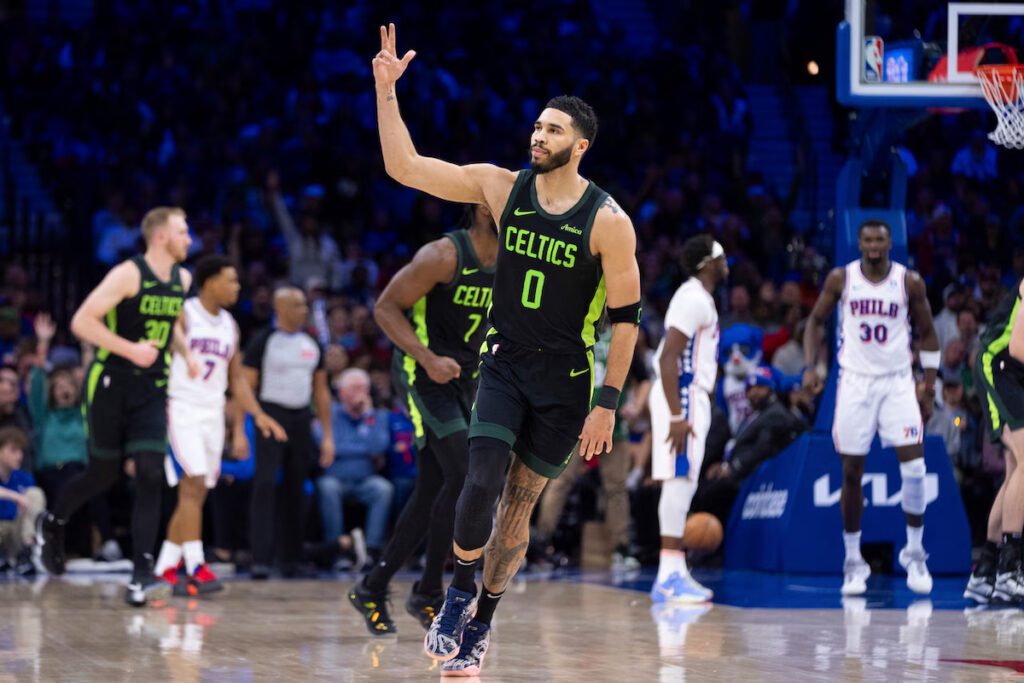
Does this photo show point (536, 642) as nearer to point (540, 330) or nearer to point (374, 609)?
point (374, 609)

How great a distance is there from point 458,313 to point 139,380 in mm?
2788

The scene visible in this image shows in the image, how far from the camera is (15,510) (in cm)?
1264

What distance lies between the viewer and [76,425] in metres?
13.3

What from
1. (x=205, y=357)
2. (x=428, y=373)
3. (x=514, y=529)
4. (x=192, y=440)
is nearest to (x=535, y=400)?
(x=514, y=529)

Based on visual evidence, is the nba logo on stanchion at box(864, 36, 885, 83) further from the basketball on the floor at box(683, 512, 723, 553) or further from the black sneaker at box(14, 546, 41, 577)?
the black sneaker at box(14, 546, 41, 577)

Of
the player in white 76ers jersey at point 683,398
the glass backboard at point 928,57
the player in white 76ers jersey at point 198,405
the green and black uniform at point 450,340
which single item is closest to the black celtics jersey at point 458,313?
the green and black uniform at point 450,340

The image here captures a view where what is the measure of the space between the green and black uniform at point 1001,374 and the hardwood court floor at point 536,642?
1216 mm

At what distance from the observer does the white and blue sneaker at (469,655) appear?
19.5 feet

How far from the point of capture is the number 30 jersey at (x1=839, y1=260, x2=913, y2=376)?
34.6ft

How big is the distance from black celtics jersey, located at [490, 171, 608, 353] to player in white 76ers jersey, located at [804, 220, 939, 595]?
488 cm

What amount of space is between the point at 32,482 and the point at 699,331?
20.3ft

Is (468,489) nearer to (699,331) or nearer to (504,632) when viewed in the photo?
(504,632)

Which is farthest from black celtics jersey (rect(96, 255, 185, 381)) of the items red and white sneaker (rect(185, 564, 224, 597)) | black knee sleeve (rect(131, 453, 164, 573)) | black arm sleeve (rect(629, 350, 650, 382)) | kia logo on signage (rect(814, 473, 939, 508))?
kia logo on signage (rect(814, 473, 939, 508))

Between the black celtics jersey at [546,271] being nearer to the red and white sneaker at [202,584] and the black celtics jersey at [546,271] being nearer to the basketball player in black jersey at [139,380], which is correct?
the basketball player in black jersey at [139,380]
